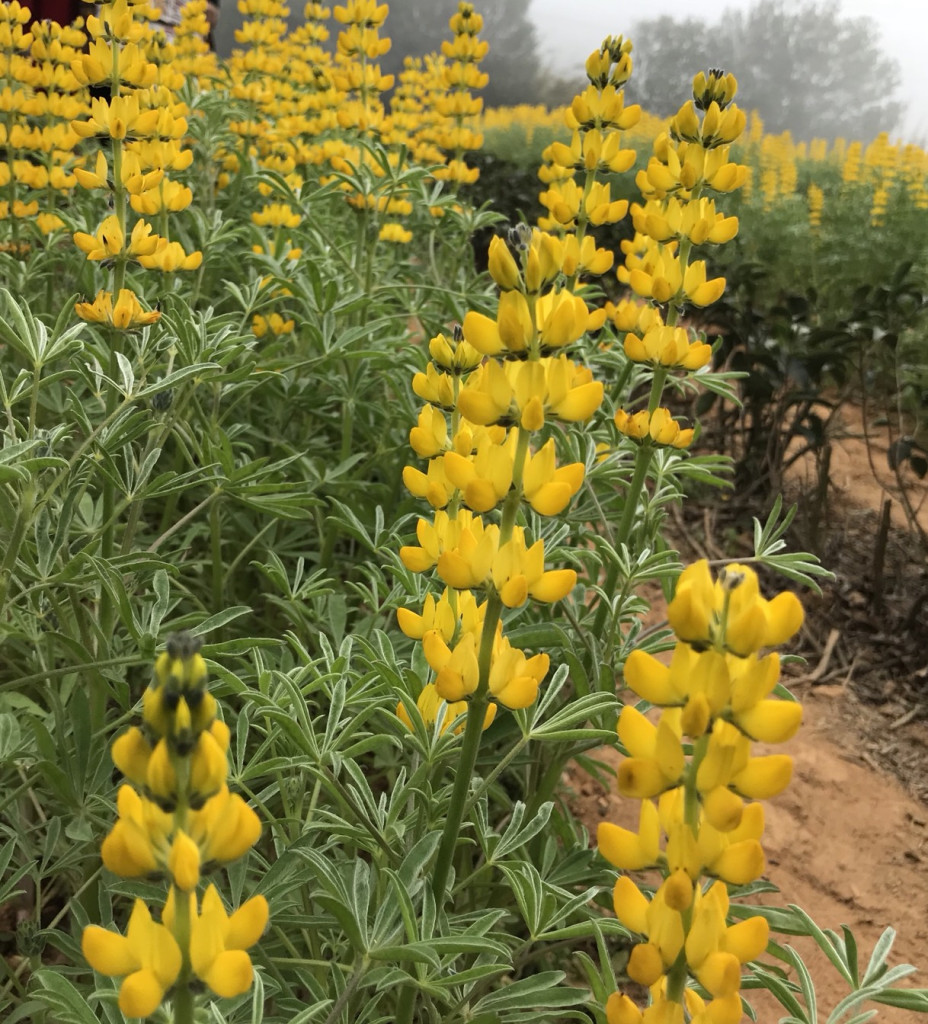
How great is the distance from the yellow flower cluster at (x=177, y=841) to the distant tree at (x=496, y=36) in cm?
1496

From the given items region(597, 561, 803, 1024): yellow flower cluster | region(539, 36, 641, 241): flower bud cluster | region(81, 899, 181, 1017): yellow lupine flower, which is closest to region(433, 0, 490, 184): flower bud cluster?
region(539, 36, 641, 241): flower bud cluster

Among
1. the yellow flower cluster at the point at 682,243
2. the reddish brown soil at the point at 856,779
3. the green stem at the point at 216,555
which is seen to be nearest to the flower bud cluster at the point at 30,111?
the green stem at the point at 216,555

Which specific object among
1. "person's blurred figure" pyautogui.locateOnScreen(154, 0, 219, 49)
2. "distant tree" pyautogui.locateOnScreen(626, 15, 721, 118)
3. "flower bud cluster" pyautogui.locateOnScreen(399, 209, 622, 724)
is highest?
"distant tree" pyautogui.locateOnScreen(626, 15, 721, 118)

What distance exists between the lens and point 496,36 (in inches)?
571

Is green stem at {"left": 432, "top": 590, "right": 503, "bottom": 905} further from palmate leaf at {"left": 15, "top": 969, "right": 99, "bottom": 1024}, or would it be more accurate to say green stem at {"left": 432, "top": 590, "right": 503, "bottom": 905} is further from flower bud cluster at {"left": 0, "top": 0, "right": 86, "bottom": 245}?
flower bud cluster at {"left": 0, "top": 0, "right": 86, "bottom": 245}

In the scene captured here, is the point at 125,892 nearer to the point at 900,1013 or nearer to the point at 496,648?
the point at 496,648

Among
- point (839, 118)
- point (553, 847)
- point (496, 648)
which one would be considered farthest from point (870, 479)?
point (839, 118)

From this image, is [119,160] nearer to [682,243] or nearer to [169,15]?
[682,243]

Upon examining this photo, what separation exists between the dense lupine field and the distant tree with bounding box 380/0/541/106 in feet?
39.7

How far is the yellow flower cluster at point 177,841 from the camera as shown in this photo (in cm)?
49

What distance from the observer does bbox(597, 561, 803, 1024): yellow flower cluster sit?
1.87 ft

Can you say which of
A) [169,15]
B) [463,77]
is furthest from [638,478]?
[169,15]

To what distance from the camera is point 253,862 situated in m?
1.30

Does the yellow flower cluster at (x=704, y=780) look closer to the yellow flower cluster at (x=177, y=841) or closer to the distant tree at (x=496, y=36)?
the yellow flower cluster at (x=177, y=841)
